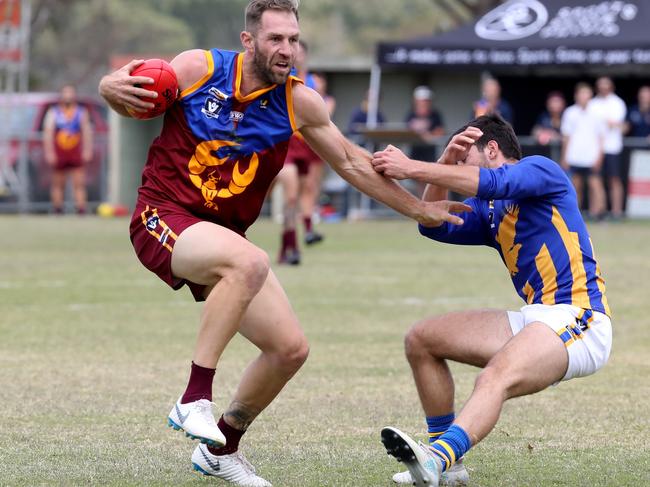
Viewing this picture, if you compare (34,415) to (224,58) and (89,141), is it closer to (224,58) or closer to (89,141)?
(224,58)

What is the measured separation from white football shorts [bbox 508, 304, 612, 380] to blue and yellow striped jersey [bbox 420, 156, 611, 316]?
0.06 meters

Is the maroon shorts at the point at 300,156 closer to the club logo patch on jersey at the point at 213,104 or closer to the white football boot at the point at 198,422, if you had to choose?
the club logo patch on jersey at the point at 213,104

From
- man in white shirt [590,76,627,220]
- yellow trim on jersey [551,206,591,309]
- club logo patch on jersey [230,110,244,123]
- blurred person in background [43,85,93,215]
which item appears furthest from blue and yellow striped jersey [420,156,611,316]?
blurred person in background [43,85,93,215]

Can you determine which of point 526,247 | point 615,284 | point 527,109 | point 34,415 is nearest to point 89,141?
point 527,109

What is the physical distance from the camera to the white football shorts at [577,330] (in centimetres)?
532

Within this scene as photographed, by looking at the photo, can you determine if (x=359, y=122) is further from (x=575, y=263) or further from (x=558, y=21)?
(x=575, y=263)

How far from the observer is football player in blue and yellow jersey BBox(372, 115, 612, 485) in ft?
17.1

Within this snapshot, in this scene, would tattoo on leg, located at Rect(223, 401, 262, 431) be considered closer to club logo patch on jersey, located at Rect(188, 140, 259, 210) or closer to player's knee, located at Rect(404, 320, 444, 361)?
player's knee, located at Rect(404, 320, 444, 361)

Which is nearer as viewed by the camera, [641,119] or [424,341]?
[424,341]

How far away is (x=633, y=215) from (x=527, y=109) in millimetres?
3909

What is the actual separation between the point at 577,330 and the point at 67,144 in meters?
19.5

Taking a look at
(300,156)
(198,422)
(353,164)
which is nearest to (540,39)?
(300,156)

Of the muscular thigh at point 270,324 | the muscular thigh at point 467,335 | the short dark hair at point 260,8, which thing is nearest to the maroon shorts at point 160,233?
the muscular thigh at point 270,324

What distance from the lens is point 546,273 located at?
219 inches
